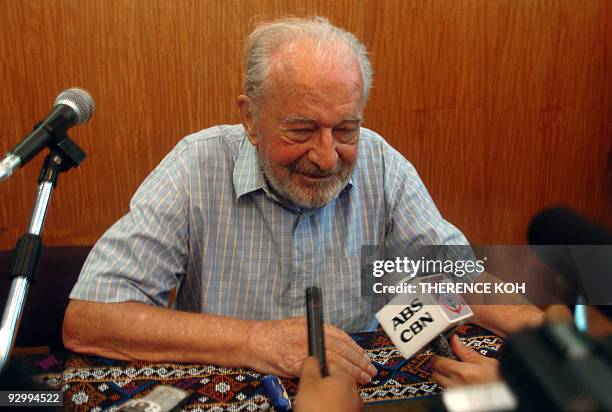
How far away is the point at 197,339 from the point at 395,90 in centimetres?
173

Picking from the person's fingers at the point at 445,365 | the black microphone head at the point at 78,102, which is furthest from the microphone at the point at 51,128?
the person's fingers at the point at 445,365

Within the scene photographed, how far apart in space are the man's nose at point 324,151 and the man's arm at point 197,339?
1.33 feet

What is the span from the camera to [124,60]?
7.94 ft

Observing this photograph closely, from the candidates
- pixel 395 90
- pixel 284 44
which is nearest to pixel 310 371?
pixel 284 44

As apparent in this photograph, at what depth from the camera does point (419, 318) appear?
110 cm

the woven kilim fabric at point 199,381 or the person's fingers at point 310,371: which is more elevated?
the person's fingers at point 310,371

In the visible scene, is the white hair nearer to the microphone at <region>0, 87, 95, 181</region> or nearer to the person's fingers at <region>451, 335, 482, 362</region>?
the microphone at <region>0, 87, 95, 181</region>

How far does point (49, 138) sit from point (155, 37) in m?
1.52

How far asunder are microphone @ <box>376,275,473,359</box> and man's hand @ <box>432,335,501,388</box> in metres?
0.07

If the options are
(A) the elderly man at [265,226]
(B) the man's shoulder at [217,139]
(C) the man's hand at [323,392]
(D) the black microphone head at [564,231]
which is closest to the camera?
(C) the man's hand at [323,392]

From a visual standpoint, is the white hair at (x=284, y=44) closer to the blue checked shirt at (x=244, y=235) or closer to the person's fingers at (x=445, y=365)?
the blue checked shirt at (x=244, y=235)

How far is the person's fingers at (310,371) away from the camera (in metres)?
0.93

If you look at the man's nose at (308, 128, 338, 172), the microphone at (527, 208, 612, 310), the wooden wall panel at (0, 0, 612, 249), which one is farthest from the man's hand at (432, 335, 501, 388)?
the wooden wall panel at (0, 0, 612, 249)

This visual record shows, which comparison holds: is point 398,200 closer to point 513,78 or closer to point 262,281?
point 262,281
